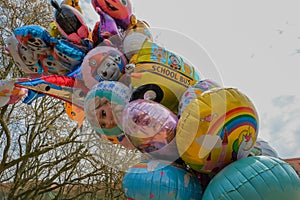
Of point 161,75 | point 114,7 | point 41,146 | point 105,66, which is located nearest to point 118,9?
point 114,7

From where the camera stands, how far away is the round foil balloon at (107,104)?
221 cm

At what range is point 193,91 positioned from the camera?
212 centimetres

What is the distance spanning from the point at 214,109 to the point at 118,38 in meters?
1.10

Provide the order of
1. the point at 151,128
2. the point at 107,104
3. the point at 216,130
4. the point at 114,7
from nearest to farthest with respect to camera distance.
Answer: the point at 216,130, the point at 151,128, the point at 107,104, the point at 114,7

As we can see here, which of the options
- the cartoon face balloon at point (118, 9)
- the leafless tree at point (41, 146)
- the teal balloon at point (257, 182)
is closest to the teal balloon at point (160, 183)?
the teal balloon at point (257, 182)

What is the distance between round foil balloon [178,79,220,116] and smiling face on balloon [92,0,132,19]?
88cm

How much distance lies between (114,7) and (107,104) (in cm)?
82

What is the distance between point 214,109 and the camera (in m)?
1.82

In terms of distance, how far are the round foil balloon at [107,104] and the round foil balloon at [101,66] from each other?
0.15 m

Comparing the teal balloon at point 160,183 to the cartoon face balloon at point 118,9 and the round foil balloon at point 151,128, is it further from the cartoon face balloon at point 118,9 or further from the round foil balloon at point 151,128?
the cartoon face balloon at point 118,9

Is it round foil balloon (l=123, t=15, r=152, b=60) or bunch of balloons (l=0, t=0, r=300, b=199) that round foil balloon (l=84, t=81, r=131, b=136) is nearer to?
bunch of balloons (l=0, t=0, r=300, b=199)

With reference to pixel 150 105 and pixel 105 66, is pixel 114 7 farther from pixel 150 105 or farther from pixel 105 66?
pixel 150 105

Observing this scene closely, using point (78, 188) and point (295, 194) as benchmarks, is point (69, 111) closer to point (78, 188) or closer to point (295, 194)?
point (295, 194)

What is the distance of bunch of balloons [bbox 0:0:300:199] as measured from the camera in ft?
5.90
